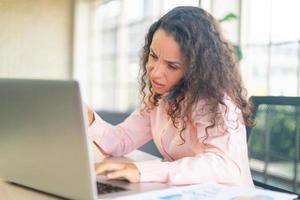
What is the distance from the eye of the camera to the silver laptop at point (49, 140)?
641mm

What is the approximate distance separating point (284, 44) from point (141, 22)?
2.07m

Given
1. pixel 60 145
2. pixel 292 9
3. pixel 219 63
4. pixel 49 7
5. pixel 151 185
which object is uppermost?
pixel 49 7

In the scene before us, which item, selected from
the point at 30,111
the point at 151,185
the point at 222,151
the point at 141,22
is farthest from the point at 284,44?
the point at 141,22

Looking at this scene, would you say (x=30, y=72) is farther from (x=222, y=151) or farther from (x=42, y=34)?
(x=222, y=151)

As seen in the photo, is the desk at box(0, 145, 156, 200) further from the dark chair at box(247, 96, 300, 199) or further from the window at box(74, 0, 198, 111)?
the window at box(74, 0, 198, 111)

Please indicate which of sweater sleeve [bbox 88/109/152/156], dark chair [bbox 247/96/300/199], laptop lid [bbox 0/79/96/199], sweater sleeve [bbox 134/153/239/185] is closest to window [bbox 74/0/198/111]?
sweater sleeve [bbox 88/109/152/156]

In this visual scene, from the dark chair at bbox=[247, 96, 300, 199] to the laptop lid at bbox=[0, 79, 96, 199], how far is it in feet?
1.78

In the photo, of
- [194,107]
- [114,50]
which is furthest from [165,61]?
[114,50]

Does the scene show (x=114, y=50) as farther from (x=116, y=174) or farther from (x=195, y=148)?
(x=116, y=174)

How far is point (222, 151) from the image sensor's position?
942 mm

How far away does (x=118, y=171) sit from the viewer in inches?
33.8

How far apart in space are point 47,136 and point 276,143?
0.60 meters

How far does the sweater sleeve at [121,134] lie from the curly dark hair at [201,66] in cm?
23

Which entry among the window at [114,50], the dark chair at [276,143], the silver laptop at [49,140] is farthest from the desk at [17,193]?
the window at [114,50]
